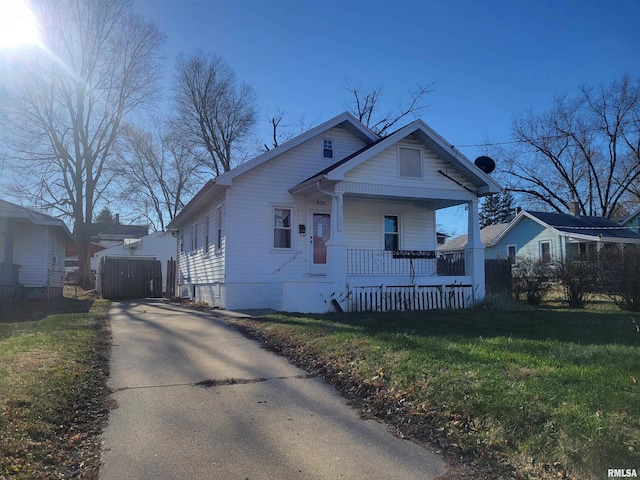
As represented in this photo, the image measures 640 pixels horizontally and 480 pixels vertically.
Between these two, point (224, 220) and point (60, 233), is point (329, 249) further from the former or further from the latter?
point (60, 233)

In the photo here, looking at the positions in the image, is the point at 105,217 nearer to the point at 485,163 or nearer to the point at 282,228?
the point at 282,228

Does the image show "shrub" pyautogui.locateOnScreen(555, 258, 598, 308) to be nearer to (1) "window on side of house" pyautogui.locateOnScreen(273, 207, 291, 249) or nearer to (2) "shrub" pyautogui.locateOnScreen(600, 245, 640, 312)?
(2) "shrub" pyautogui.locateOnScreen(600, 245, 640, 312)

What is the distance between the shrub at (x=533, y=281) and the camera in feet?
54.8

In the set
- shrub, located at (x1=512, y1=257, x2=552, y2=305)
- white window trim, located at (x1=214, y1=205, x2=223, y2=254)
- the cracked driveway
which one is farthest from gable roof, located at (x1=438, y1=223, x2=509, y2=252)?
the cracked driveway

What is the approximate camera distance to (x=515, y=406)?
438cm

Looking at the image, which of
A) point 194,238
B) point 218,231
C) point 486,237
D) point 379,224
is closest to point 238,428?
point 218,231

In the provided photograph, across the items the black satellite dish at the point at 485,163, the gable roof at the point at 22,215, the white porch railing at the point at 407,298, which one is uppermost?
the black satellite dish at the point at 485,163

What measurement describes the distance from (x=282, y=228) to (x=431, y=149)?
16.8 ft

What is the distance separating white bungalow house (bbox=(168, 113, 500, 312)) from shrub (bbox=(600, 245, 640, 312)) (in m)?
3.48

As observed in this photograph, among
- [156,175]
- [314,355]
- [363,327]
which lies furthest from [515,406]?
[156,175]

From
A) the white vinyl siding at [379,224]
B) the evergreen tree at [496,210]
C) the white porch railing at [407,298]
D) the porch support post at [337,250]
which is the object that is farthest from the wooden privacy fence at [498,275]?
the evergreen tree at [496,210]

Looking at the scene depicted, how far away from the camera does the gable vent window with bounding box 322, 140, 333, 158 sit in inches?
646

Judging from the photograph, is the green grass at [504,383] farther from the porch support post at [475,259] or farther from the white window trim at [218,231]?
the white window trim at [218,231]

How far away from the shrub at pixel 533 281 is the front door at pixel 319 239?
720 cm
